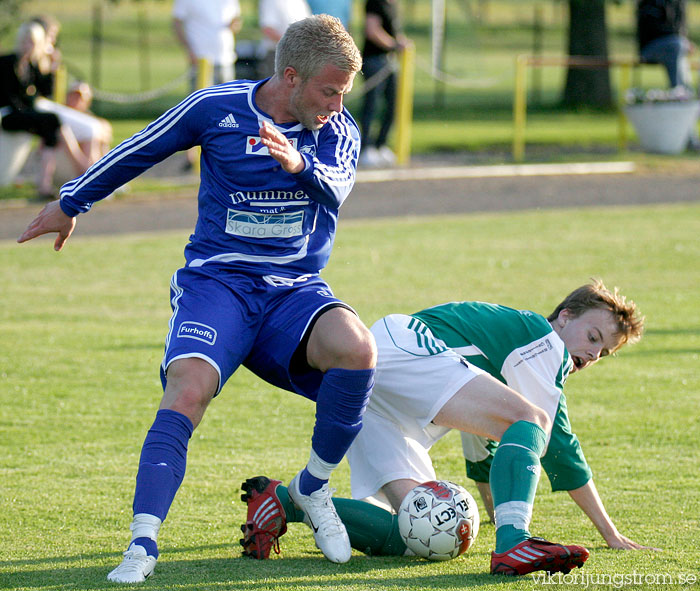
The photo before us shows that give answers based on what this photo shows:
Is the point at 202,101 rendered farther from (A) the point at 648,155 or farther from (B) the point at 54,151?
(A) the point at 648,155

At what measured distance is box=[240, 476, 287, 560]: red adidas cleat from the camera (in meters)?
4.18

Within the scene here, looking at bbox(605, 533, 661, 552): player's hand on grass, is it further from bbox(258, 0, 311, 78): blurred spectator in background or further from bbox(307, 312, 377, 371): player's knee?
bbox(258, 0, 311, 78): blurred spectator in background

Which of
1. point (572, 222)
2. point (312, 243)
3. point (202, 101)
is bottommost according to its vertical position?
point (572, 222)

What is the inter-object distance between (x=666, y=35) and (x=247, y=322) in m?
15.2

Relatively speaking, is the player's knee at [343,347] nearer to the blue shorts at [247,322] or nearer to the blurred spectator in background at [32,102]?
the blue shorts at [247,322]

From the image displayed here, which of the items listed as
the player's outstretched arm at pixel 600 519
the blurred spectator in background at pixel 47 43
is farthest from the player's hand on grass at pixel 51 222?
the blurred spectator in background at pixel 47 43

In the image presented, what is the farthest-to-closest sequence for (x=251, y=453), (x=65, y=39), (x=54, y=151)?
(x=65, y=39), (x=54, y=151), (x=251, y=453)

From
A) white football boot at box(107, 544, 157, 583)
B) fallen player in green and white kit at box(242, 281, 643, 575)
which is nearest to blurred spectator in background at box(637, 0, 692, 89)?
fallen player in green and white kit at box(242, 281, 643, 575)

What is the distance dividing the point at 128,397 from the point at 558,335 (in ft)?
9.38

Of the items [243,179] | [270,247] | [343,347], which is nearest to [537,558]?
[343,347]

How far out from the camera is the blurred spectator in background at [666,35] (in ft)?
58.3

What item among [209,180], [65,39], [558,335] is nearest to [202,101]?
[209,180]

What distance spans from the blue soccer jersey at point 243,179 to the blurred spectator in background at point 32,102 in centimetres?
844

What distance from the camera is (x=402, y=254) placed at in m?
11.0
